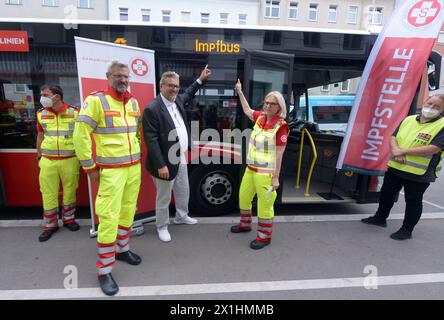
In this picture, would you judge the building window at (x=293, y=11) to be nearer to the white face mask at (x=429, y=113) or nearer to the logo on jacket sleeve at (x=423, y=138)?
the white face mask at (x=429, y=113)

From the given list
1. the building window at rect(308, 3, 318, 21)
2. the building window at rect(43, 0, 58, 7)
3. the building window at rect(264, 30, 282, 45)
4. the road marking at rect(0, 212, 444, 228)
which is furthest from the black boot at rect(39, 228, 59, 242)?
the building window at rect(308, 3, 318, 21)

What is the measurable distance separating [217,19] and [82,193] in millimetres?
23200

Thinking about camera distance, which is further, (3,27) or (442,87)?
(442,87)

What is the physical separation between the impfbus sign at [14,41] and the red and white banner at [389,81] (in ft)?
14.3

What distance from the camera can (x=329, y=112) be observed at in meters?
12.1

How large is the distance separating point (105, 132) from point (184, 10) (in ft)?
77.8

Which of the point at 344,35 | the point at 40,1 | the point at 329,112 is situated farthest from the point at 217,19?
the point at 344,35

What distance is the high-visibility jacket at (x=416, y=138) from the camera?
3.38m

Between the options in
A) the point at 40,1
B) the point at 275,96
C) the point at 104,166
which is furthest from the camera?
the point at 40,1

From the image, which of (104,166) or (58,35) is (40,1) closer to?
(58,35)

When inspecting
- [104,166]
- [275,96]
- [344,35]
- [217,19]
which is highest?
[217,19]

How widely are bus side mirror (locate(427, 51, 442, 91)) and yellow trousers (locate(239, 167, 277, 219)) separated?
2935 millimetres

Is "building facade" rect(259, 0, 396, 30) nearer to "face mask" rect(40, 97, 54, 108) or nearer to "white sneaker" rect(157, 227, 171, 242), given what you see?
"face mask" rect(40, 97, 54, 108)

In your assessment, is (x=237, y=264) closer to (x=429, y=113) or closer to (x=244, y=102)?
(x=244, y=102)
